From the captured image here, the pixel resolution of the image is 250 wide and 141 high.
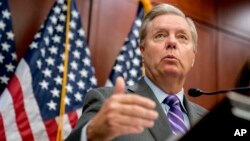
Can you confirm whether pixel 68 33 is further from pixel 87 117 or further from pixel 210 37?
pixel 210 37

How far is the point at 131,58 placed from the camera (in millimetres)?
2588

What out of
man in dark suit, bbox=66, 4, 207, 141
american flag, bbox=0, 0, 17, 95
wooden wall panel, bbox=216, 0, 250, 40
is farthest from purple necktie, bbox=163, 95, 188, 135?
wooden wall panel, bbox=216, 0, 250, 40

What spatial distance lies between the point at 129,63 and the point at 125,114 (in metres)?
1.90

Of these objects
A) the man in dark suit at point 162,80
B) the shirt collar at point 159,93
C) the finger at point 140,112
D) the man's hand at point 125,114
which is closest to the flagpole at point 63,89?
the man in dark suit at point 162,80

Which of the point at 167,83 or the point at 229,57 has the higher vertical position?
the point at 167,83

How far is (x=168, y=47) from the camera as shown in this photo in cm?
141

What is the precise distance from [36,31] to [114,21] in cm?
70

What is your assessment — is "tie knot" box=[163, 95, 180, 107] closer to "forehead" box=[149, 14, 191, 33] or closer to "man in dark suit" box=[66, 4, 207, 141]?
"man in dark suit" box=[66, 4, 207, 141]

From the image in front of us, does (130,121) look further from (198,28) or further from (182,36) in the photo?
(198,28)

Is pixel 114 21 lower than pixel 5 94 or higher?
higher

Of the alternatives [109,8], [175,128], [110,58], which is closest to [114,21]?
[109,8]

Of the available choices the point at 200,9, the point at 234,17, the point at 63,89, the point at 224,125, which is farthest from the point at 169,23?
the point at 234,17

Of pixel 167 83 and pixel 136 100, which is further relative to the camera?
pixel 167 83

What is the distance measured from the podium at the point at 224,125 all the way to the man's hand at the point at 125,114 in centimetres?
13
